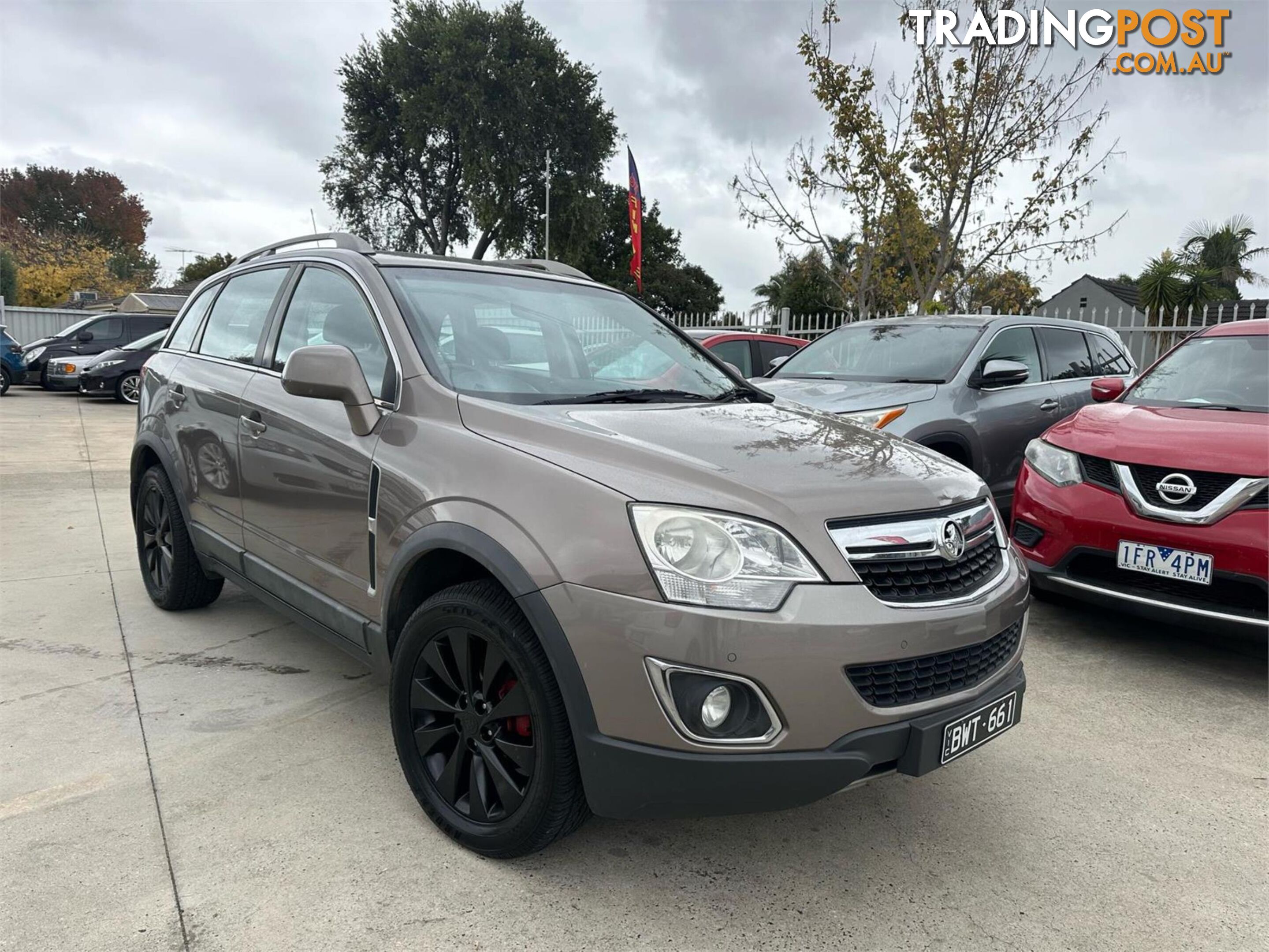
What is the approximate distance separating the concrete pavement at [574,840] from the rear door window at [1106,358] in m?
3.79

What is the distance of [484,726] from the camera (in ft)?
7.61

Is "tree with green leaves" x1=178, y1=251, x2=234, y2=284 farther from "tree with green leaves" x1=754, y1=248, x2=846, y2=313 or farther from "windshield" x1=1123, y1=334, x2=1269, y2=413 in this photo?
"windshield" x1=1123, y1=334, x2=1269, y2=413

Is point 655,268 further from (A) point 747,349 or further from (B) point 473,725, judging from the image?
(B) point 473,725

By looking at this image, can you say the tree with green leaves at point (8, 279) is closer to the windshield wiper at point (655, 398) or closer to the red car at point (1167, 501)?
the windshield wiper at point (655, 398)

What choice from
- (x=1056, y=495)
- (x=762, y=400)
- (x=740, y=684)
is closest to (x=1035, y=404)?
(x=1056, y=495)

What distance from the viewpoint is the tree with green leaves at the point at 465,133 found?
28828 millimetres

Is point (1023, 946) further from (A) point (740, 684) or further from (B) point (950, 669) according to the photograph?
(A) point (740, 684)

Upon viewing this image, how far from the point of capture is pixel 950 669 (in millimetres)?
2230

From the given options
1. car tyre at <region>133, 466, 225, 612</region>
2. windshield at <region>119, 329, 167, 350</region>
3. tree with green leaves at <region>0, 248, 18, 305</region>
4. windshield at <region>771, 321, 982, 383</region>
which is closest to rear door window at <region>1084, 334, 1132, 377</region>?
windshield at <region>771, 321, 982, 383</region>

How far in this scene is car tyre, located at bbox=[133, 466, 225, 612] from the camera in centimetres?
415

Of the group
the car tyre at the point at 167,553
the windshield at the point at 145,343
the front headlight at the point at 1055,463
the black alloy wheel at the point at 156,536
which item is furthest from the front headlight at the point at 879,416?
the windshield at the point at 145,343

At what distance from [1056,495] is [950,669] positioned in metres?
Answer: 2.31

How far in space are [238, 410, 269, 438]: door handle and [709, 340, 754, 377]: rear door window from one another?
6.51 meters

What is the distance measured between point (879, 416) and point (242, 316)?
357 centimetres
